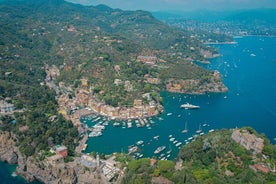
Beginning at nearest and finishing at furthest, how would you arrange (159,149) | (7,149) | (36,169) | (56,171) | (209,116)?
(56,171), (36,169), (7,149), (159,149), (209,116)

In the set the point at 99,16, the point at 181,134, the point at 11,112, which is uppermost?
the point at 99,16

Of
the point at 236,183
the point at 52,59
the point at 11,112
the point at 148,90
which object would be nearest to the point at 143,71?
the point at 148,90

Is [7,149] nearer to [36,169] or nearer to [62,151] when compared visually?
[36,169]

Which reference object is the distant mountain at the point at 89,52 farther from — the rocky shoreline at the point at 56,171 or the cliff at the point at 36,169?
the rocky shoreline at the point at 56,171

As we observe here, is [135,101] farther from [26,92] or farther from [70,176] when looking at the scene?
[70,176]

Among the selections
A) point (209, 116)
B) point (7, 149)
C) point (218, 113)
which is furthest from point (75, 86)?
point (218, 113)

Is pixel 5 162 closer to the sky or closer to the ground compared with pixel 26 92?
closer to the ground

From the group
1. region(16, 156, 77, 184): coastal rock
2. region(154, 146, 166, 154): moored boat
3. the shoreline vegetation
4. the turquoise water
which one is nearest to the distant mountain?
the shoreline vegetation
